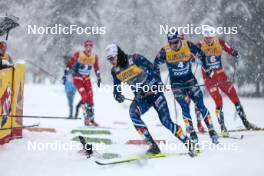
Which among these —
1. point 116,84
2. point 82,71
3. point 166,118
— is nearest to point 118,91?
point 116,84

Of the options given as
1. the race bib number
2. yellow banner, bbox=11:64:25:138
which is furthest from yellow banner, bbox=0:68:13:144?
the race bib number

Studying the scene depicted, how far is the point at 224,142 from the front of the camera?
8094 millimetres

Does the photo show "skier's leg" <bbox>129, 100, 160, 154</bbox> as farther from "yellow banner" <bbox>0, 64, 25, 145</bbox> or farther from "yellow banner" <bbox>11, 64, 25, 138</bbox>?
"yellow banner" <bbox>11, 64, 25, 138</bbox>

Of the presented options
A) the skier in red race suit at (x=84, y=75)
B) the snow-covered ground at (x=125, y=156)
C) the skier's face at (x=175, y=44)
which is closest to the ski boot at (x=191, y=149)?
the snow-covered ground at (x=125, y=156)

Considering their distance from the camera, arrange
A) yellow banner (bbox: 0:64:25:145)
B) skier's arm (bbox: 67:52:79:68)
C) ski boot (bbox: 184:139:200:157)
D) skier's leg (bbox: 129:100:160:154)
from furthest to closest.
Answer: skier's arm (bbox: 67:52:79:68) < yellow banner (bbox: 0:64:25:145) < skier's leg (bbox: 129:100:160:154) < ski boot (bbox: 184:139:200:157)

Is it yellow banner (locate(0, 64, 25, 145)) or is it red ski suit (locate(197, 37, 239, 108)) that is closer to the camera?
yellow banner (locate(0, 64, 25, 145))

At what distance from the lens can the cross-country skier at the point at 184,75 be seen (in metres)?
7.96

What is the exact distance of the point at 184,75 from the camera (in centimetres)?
825

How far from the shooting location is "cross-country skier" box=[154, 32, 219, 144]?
796cm

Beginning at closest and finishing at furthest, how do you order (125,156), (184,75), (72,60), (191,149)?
(191,149) → (125,156) → (184,75) → (72,60)

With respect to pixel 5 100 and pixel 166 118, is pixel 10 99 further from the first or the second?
pixel 166 118

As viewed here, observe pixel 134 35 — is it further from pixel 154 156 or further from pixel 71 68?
pixel 154 156

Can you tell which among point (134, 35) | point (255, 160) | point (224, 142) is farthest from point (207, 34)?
point (134, 35)

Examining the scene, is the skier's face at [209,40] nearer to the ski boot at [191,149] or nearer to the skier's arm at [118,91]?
the skier's arm at [118,91]
